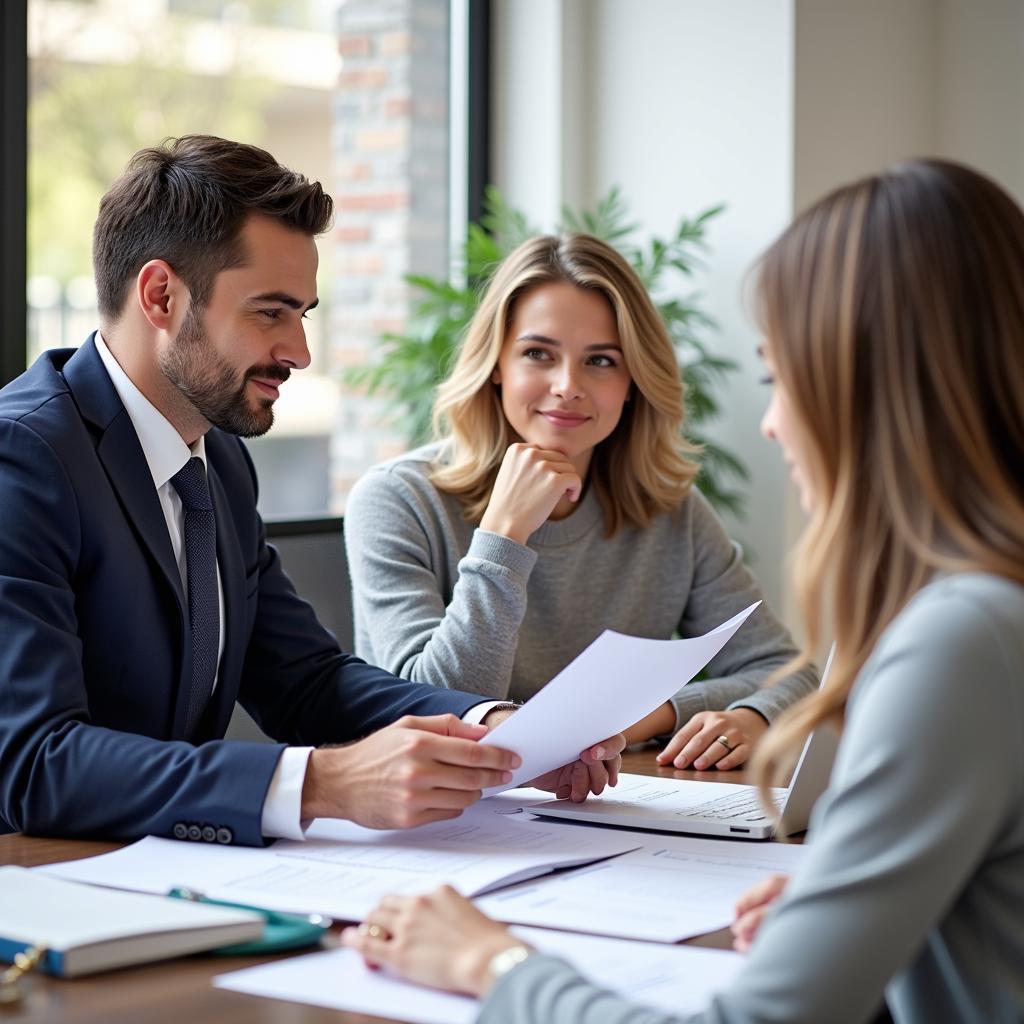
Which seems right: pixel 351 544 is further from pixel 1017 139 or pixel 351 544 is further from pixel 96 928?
pixel 1017 139

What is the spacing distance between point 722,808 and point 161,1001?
75 cm

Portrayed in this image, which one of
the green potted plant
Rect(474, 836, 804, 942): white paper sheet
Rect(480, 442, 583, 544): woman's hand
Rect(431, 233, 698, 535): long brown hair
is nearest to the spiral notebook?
Rect(474, 836, 804, 942): white paper sheet

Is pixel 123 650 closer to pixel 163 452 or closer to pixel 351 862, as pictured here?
pixel 163 452

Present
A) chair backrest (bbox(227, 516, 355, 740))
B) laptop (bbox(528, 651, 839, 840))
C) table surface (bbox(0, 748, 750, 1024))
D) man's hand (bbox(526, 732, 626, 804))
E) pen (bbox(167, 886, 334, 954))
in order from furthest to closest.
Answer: chair backrest (bbox(227, 516, 355, 740)) < man's hand (bbox(526, 732, 626, 804)) < laptop (bbox(528, 651, 839, 840)) < pen (bbox(167, 886, 334, 954)) < table surface (bbox(0, 748, 750, 1024))

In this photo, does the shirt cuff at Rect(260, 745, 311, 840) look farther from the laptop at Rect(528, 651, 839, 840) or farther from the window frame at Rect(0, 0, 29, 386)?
the window frame at Rect(0, 0, 29, 386)

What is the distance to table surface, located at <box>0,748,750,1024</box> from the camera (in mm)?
935

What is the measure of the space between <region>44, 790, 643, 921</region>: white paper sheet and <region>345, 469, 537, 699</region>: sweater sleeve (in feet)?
2.13

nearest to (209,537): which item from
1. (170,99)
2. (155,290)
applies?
(155,290)

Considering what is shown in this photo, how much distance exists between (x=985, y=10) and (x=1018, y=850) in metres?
3.89

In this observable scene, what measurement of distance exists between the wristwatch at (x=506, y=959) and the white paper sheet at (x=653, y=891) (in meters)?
0.17

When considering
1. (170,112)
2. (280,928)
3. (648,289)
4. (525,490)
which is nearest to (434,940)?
(280,928)

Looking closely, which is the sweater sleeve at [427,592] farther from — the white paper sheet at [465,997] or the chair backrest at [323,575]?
the white paper sheet at [465,997]

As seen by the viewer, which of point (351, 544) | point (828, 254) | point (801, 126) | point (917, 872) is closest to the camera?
point (917, 872)

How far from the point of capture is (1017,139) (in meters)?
4.12
